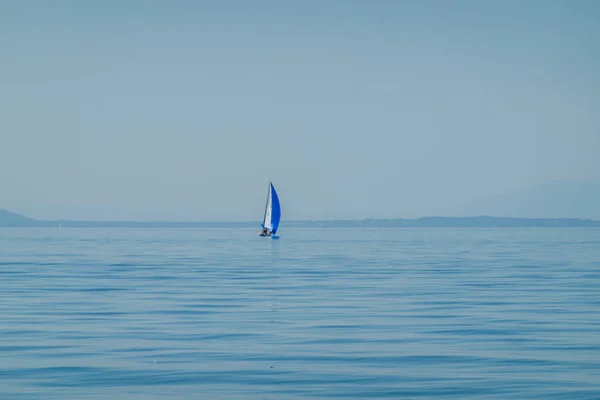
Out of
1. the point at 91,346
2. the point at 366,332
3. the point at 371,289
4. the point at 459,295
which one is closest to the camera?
the point at 91,346

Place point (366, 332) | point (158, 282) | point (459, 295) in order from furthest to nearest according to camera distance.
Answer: point (158, 282)
point (459, 295)
point (366, 332)

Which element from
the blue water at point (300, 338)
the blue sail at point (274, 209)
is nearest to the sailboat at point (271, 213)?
the blue sail at point (274, 209)

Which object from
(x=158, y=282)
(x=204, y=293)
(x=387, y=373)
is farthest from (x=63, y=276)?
(x=387, y=373)

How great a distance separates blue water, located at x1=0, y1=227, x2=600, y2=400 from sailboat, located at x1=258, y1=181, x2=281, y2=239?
257ft

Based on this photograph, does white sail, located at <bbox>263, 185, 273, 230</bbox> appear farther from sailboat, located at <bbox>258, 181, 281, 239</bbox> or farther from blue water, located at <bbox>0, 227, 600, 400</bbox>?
blue water, located at <bbox>0, 227, 600, 400</bbox>

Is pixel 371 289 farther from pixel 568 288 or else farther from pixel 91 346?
pixel 91 346

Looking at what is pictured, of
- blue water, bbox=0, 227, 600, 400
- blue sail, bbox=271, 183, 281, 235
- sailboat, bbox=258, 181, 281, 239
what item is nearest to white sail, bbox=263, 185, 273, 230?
sailboat, bbox=258, 181, 281, 239

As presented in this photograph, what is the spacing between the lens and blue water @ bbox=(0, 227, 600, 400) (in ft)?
58.5

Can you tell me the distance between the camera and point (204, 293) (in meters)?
37.2

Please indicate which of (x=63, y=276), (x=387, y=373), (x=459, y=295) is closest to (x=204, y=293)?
(x=459, y=295)

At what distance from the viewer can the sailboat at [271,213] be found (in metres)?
124

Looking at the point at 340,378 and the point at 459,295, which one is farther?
the point at 459,295

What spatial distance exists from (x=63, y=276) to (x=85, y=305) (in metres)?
15.5

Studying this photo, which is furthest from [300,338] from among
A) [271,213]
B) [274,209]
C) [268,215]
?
[268,215]
